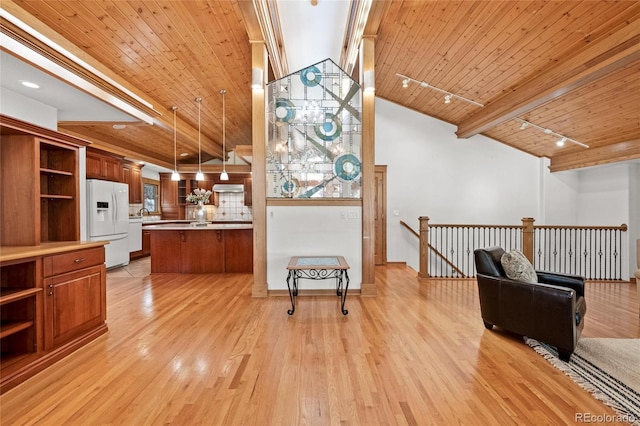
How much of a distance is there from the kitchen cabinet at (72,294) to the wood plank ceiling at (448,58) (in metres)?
2.27

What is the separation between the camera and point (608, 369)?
2.15 m

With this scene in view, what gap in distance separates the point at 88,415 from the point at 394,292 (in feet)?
11.9

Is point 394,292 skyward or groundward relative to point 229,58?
groundward

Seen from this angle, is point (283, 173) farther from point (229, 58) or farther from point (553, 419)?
point (553, 419)

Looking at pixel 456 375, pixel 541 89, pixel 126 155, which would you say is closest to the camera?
pixel 456 375

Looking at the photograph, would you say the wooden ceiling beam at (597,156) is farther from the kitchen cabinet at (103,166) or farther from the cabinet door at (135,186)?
the cabinet door at (135,186)

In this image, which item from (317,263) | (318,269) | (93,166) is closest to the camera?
(318,269)

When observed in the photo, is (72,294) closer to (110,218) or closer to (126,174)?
(110,218)

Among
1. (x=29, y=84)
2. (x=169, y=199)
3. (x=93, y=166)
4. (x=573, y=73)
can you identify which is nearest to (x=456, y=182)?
(x=573, y=73)

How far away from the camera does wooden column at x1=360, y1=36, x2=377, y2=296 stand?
3.99 meters

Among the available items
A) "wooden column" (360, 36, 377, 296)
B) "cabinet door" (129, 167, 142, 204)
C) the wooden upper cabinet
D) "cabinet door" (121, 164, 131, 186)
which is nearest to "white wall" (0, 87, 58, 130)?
the wooden upper cabinet

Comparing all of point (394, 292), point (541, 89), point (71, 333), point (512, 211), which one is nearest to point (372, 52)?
point (541, 89)

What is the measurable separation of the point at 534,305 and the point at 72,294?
4.04m

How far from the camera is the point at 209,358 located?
7.62 ft
